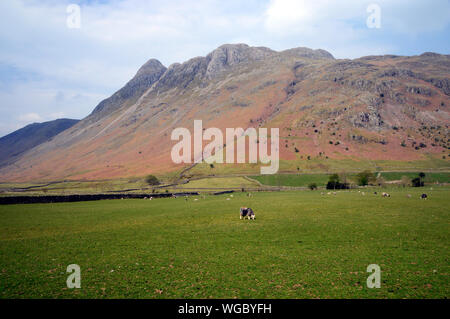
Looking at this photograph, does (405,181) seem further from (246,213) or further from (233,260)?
(233,260)

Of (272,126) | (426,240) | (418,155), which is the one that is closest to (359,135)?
(418,155)

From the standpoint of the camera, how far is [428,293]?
39.5 ft

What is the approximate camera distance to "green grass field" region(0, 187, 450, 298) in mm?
12750

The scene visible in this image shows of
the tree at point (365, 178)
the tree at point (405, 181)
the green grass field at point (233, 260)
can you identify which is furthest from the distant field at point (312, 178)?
the green grass field at point (233, 260)

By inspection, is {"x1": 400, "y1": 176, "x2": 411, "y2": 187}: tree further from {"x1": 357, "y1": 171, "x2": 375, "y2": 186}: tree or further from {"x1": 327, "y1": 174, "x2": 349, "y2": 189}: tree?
→ {"x1": 327, "y1": 174, "x2": 349, "y2": 189}: tree

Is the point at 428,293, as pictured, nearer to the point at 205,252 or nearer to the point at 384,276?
the point at 384,276

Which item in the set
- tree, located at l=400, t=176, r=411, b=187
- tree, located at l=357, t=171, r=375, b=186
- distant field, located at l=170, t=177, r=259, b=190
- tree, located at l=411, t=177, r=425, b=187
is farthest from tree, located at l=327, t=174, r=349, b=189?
distant field, located at l=170, t=177, r=259, b=190

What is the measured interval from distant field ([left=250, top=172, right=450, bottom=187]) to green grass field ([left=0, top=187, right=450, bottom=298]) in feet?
274

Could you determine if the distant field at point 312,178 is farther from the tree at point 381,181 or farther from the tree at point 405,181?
the tree at point 405,181

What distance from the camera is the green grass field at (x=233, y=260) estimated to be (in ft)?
41.8

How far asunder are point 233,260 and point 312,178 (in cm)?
10668

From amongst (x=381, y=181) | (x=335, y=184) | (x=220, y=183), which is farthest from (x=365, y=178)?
(x=220, y=183)

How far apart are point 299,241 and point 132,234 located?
1556 centimetres

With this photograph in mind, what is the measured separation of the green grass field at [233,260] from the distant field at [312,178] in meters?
83.6
